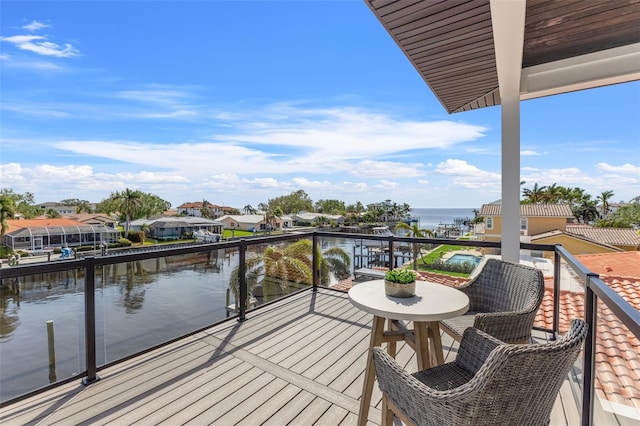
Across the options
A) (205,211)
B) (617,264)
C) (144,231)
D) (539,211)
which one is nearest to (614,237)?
(539,211)

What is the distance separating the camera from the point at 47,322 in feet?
12.9

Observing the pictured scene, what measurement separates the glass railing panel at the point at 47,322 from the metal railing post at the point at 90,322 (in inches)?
1.7

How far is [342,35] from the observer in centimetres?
846

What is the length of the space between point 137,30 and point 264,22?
692 cm

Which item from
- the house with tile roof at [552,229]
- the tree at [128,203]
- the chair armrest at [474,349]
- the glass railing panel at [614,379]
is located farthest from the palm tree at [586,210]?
the tree at [128,203]

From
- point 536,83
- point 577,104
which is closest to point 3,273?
point 536,83

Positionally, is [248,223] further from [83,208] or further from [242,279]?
[242,279]

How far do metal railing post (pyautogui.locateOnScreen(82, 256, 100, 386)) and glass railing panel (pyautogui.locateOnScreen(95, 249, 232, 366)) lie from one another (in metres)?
0.05

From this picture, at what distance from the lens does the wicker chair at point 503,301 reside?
1955 mm

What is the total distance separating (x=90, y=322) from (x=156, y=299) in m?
2.10

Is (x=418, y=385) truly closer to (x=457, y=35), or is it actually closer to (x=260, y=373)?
(x=260, y=373)

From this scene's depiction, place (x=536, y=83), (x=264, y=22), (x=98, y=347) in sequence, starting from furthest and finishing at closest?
(x=264, y=22)
(x=536, y=83)
(x=98, y=347)

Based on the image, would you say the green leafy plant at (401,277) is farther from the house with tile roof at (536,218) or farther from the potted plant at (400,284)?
the house with tile roof at (536,218)

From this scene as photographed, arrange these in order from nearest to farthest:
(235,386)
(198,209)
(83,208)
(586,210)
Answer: (235,386) → (586,210) → (83,208) → (198,209)
